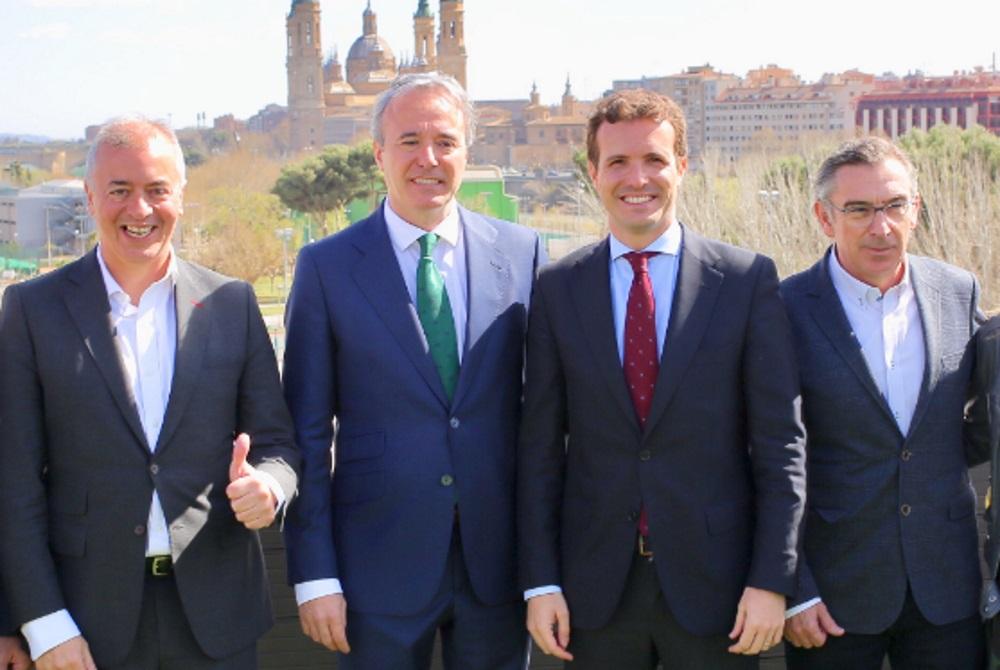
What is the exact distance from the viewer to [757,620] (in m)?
2.23

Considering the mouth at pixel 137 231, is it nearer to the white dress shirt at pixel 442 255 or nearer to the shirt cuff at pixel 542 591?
the white dress shirt at pixel 442 255

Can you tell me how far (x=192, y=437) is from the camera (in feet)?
7.39

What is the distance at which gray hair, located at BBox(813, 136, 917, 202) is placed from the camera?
8.14 feet

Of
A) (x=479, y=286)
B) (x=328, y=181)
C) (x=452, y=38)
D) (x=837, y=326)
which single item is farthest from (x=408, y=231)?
(x=452, y=38)

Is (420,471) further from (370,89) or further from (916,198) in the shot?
(370,89)

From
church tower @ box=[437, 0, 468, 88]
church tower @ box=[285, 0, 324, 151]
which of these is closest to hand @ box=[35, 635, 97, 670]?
church tower @ box=[437, 0, 468, 88]

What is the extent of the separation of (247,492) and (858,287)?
4.08 feet

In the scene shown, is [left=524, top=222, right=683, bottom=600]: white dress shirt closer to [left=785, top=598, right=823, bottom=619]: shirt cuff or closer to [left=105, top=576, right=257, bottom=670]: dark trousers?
[left=785, top=598, right=823, bottom=619]: shirt cuff

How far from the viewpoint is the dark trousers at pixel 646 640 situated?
2287 millimetres

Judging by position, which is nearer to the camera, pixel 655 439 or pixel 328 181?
pixel 655 439

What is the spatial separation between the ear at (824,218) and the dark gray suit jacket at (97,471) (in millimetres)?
1181

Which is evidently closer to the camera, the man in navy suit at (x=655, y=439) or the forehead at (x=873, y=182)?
the man in navy suit at (x=655, y=439)

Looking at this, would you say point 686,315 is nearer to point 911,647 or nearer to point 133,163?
point 911,647

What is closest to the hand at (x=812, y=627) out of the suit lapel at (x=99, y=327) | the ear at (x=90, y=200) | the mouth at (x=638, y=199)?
the mouth at (x=638, y=199)
